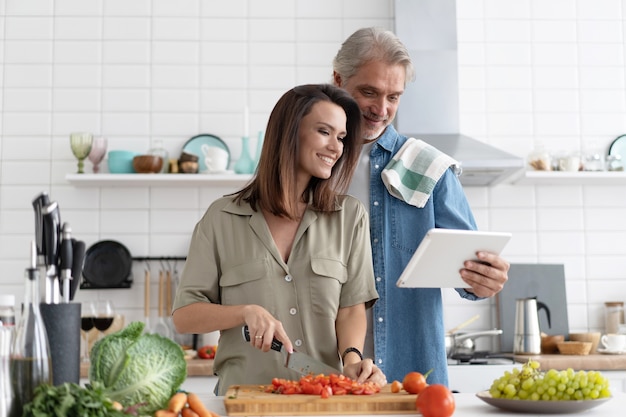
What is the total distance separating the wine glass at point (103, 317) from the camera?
377 centimetres

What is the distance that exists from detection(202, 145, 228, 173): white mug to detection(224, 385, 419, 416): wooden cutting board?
2.50m

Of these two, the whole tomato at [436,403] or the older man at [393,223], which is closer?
the whole tomato at [436,403]

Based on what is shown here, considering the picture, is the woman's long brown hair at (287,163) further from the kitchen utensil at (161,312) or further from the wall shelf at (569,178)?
the wall shelf at (569,178)

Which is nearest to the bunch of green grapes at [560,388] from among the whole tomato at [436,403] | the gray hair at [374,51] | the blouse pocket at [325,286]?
the whole tomato at [436,403]

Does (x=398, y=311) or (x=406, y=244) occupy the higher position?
(x=406, y=244)

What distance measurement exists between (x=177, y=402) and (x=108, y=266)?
2824 millimetres

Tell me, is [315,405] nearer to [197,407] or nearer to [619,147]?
[197,407]

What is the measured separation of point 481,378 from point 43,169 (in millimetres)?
2439

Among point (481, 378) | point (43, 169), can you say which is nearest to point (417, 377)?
point (481, 378)

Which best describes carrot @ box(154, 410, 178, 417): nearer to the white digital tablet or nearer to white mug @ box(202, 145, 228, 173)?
the white digital tablet

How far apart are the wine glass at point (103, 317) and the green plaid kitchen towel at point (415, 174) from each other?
1870 millimetres

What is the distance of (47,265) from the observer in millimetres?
1478

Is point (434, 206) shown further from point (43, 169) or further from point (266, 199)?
point (43, 169)

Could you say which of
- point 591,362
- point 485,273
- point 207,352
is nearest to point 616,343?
point 591,362
